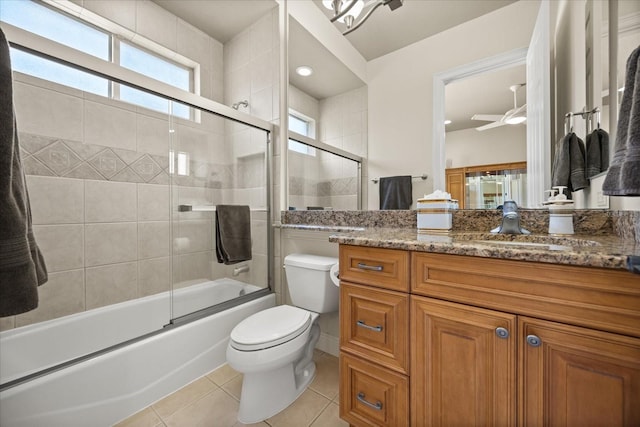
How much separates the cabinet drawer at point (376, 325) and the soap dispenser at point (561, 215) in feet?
2.32

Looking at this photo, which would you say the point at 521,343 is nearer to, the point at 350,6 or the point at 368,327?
the point at 368,327

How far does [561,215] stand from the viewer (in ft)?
3.18

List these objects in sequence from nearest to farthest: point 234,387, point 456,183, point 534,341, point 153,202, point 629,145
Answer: point 629,145, point 534,341, point 456,183, point 234,387, point 153,202

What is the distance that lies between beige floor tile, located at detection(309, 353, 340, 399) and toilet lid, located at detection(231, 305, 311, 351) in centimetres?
40

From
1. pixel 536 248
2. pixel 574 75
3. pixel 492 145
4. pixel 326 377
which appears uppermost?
pixel 574 75

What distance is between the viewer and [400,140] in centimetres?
146

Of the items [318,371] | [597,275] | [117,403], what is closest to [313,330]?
[318,371]

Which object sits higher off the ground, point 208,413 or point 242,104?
point 242,104

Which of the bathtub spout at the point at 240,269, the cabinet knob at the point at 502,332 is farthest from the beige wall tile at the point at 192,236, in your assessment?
the cabinet knob at the point at 502,332

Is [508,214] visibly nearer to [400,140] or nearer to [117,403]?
[400,140]

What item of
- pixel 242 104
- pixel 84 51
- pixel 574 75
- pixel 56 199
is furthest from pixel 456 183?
pixel 84 51

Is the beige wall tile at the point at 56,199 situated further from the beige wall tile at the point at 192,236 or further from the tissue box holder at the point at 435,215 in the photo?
the tissue box holder at the point at 435,215

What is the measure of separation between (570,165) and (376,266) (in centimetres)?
95

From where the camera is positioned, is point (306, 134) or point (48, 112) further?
point (306, 134)
